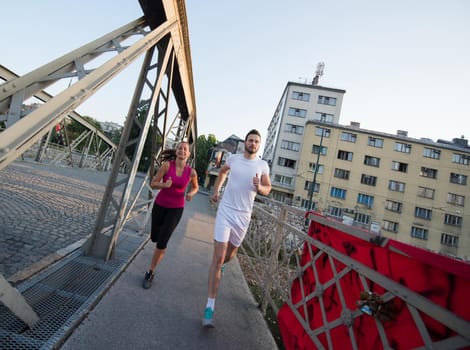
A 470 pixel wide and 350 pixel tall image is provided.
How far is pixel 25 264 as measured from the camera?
2895 mm

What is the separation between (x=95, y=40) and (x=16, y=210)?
14.5 feet

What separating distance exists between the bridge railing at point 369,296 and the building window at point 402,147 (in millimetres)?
41349

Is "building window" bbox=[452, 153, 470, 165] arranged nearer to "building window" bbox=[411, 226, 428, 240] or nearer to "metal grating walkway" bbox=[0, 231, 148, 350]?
"building window" bbox=[411, 226, 428, 240]

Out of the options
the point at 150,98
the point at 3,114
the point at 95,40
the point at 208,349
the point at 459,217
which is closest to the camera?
the point at 3,114

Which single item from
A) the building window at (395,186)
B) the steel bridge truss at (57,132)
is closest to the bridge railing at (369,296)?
the steel bridge truss at (57,132)

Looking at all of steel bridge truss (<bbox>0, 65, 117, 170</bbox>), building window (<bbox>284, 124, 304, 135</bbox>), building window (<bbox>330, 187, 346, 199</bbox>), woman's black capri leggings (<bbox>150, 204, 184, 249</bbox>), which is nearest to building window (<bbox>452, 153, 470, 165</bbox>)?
building window (<bbox>330, 187, 346, 199</bbox>)

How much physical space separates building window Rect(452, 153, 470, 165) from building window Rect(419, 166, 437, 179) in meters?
3.32

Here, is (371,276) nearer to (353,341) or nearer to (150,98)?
(353,341)

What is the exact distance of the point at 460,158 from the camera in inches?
1398

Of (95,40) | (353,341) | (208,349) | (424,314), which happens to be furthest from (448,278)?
(95,40)

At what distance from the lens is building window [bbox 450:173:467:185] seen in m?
35.2

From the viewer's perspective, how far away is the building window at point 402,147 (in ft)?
117

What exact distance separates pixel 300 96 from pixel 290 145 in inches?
381

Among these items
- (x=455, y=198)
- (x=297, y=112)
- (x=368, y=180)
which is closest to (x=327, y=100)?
(x=297, y=112)
